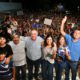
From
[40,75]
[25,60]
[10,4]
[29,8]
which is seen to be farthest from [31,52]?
[29,8]

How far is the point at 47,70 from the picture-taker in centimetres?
920

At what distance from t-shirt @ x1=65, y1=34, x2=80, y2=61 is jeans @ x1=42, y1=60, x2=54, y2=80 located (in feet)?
2.13

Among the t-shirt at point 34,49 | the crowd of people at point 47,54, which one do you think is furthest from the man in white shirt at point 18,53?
the t-shirt at point 34,49

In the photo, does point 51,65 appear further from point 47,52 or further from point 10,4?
point 10,4

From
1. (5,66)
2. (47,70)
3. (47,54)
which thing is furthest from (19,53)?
(5,66)

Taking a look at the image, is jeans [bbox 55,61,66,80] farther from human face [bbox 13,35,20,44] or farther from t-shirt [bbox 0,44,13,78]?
t-shirt [bbox 0,44,13,78]

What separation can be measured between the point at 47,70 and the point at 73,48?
967 mm

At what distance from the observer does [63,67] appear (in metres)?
9.05

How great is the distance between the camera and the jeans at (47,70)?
9.14 metres

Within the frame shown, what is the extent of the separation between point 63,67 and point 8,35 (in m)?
2.20

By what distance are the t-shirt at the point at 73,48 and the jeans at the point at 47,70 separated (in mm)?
650

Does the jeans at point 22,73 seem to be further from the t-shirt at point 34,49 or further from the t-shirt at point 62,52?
the t-shirt at point 62,52

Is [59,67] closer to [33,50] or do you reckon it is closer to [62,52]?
[62,52]

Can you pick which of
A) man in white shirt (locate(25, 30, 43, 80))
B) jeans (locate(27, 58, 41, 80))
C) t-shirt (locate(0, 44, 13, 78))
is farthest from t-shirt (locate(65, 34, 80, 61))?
t-shirt (locate(0, 44, 13, 78))
